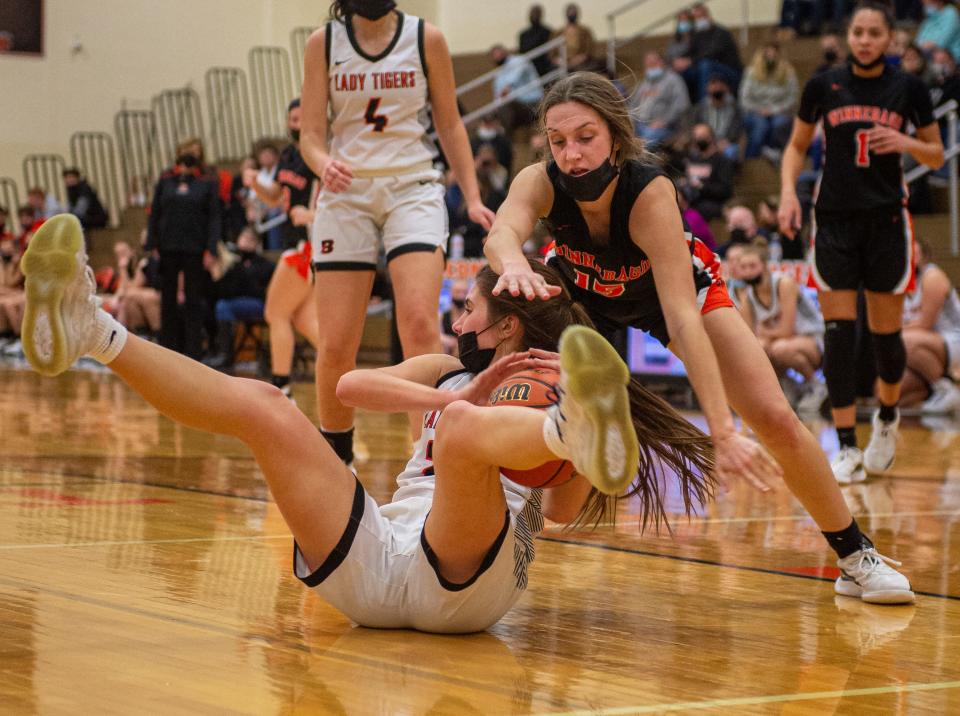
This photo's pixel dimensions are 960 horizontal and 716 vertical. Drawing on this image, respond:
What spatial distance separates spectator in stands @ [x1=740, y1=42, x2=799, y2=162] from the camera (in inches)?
489

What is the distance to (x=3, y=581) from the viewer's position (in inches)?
122

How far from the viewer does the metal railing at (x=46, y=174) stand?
1781 cm

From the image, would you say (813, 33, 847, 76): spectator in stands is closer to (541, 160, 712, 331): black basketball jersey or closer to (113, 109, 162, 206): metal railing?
(113, 109, 162, 206): metal railing

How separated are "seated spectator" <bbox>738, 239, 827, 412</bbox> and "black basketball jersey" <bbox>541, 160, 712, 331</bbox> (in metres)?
5.48

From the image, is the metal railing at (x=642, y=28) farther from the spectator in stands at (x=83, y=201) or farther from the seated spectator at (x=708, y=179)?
the spectator in stands at (x=83, y=201)

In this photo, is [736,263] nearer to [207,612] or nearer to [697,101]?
[697,101]

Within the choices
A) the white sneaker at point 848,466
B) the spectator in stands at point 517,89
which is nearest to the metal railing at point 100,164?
the spectator in stands at point 517,89

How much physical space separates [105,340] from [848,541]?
72.5 inches

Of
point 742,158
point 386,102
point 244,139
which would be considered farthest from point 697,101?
point 386,102

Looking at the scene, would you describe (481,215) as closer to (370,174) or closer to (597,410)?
(370,174)

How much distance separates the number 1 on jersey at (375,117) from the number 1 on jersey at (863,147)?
6.76 ft

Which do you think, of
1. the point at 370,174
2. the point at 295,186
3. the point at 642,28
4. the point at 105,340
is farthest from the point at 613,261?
the point at 642,28

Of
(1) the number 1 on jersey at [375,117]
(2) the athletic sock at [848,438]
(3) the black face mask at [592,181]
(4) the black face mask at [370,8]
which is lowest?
(2) the athletic sock at [848,438]

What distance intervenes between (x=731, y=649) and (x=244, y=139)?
16.8 metres
